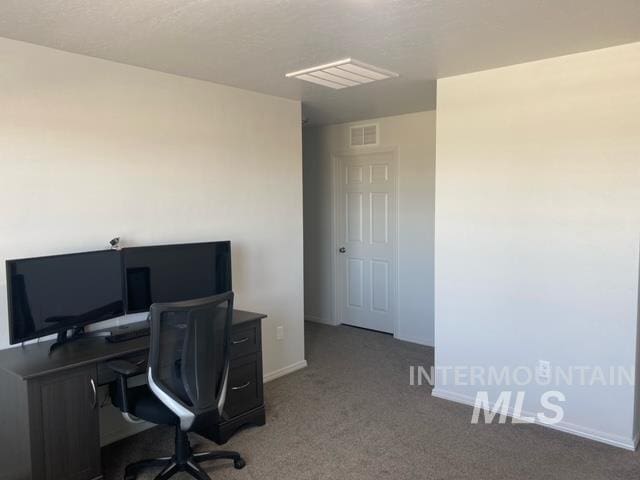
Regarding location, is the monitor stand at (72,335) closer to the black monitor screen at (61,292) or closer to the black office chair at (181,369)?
the black monitor screen at (61,292)

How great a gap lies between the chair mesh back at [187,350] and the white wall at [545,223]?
2016mm

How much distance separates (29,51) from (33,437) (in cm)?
210

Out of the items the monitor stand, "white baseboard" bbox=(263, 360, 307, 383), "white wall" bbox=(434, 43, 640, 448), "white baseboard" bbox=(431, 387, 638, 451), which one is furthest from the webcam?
"white baseboard" bbox=(431, 387, 638, 451)

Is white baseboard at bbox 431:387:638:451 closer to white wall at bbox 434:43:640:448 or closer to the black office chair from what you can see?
white wall at bbox 434:43:640:448

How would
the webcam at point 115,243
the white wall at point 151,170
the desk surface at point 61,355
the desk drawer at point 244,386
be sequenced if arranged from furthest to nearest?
1. the desk drawer at point 244,386
2. the webcam at point 115,243
3. the white wall at point 151,170
4. the desk surface at point 61,355

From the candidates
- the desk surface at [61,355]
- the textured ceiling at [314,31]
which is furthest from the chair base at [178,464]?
the textured ceiling at [314,31]

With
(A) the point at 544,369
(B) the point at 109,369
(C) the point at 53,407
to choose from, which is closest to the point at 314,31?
(B) the point at 109,369

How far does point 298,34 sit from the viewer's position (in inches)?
106

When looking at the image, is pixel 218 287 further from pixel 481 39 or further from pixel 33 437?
pixel 481 39

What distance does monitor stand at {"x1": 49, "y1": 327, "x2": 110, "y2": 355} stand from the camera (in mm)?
2767

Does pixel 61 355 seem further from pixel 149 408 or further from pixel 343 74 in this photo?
pixel 343 74

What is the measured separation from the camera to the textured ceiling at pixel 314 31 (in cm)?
233

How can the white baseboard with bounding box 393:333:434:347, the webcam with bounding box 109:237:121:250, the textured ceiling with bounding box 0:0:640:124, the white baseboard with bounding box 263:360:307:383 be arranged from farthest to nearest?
the white baseboard with bounding box 393:333:434:347 < the white baseboard with bounding box 263:360:307:383 < the webcam with bounding box 109:237:121:250 < the textured ceiling with bounding box 0:0:640:124

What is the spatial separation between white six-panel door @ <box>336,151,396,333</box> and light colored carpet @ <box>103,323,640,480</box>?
1.66 metres
